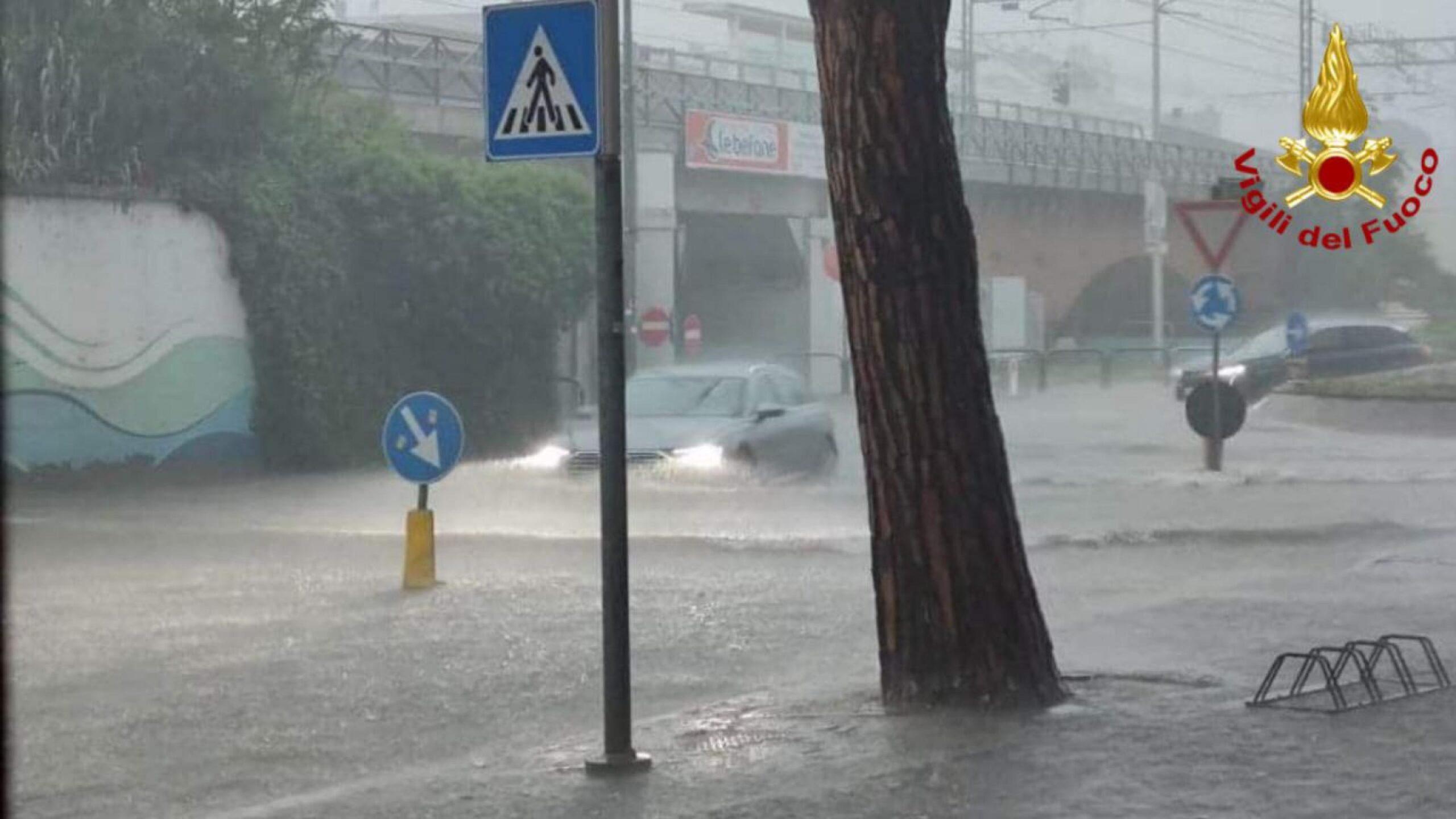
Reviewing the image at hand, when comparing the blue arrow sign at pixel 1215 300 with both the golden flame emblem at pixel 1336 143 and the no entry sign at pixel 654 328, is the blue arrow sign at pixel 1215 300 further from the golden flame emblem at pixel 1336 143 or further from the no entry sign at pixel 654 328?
the no entry sign at pixel 654 328

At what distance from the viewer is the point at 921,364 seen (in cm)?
959

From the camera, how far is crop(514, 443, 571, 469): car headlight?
25.1m

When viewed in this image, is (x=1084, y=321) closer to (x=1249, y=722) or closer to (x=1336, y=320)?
(x=1336, y=320)

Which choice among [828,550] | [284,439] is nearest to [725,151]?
[284,439]

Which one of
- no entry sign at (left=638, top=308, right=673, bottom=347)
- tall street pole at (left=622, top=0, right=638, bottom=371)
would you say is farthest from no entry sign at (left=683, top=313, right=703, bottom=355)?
no entry sign at (left=638, top=308, right=673, bottom=347)

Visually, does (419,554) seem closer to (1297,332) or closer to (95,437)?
(95,437)

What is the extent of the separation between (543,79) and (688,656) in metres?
4.95

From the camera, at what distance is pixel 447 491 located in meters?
25.7

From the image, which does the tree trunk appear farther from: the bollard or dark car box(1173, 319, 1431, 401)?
dark car box(1173, 319, 1431, 401)

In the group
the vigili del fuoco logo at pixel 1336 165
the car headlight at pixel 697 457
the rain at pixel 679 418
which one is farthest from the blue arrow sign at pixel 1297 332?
the car headlight at pixel 697 457

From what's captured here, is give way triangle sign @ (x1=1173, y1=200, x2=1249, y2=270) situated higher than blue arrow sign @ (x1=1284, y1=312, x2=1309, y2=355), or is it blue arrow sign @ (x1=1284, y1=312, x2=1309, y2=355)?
give way triangle sign @ (x1=1173, y1=200, x2=1249, y2=270)

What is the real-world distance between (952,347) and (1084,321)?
123ft

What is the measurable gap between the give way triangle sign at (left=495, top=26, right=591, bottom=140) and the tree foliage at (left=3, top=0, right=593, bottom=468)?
19301 mm

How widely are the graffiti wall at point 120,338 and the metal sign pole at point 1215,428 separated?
38.1 feet
